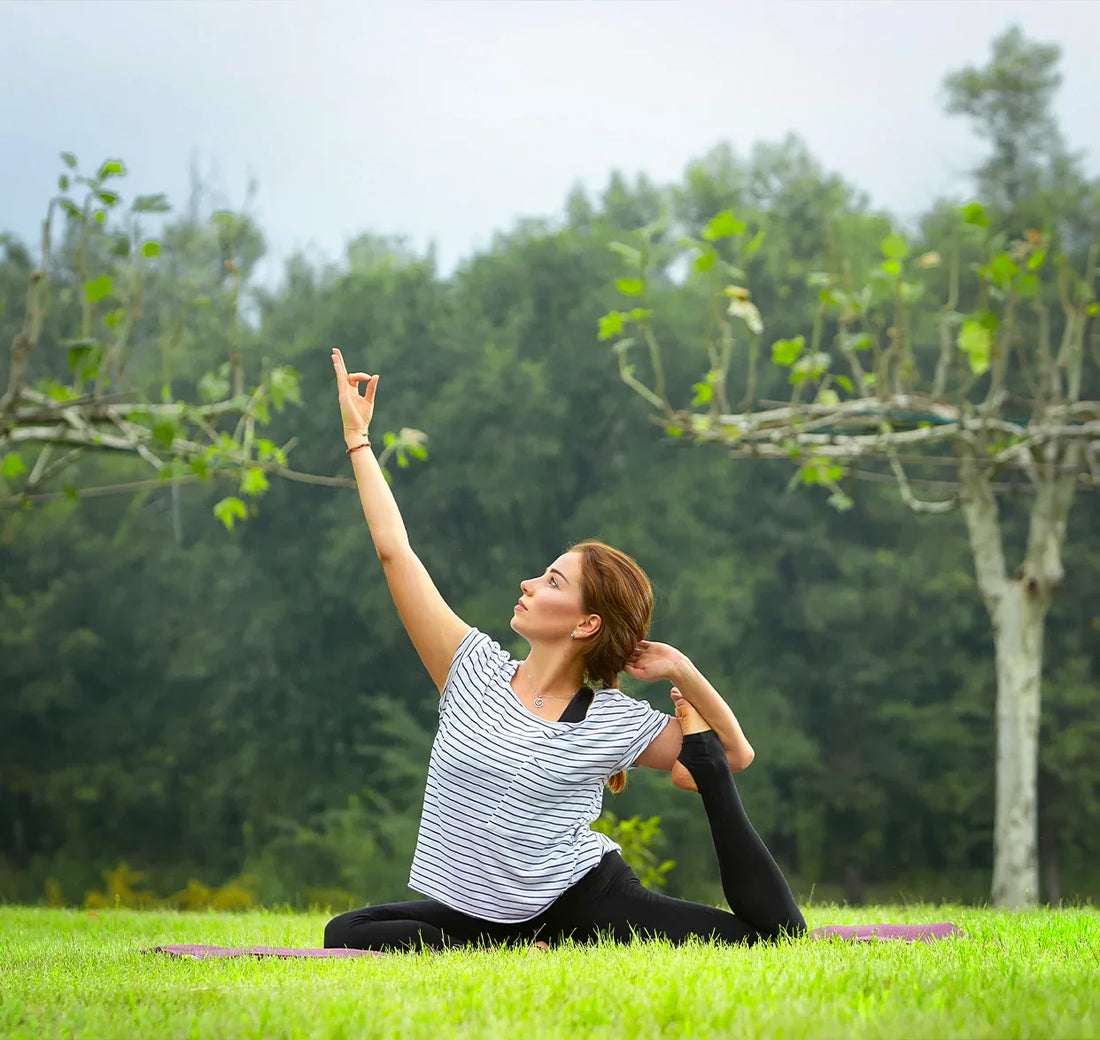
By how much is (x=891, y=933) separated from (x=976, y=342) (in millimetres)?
3941

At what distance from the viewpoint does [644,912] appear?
→ 3453 mm

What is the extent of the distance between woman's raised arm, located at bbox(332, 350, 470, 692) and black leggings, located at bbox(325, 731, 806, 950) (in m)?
0.61

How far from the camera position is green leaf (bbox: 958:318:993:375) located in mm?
6797

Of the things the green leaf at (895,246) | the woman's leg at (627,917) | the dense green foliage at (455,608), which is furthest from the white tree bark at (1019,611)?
the dense green foliage at (455,608)

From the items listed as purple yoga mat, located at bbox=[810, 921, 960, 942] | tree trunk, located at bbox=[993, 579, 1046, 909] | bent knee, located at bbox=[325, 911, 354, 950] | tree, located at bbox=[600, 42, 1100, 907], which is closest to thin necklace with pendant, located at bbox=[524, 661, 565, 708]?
bent knee, located at bbox=[325, 911, 354, 950]

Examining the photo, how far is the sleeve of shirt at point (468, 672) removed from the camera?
3553mm

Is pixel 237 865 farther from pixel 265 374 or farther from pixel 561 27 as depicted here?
pixel 561 27

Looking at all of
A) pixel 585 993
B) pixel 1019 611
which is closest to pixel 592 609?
pixel 585 993

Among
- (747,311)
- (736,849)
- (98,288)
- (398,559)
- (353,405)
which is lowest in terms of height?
(736,849)

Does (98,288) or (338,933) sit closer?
(338,933)

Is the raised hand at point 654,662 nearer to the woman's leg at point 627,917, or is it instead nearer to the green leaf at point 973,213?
the woman's leg at point 627,917

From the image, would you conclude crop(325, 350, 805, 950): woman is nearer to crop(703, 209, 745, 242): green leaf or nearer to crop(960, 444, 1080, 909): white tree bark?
crop(703, 209, 745, 242): green leaf

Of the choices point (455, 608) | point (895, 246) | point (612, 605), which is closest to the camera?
point (612, 605)

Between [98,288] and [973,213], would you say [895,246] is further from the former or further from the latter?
[98,288]
